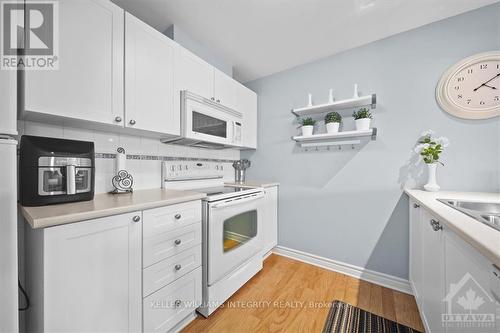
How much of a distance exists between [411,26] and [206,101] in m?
1.94

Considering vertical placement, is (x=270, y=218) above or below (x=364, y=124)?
below

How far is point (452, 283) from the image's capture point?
31.8 inches

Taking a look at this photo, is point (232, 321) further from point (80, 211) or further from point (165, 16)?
point (165, 16)

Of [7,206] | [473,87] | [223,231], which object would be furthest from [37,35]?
[473,87]

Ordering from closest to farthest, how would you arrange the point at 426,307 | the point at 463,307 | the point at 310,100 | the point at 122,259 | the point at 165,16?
the point at 463,307, the point at 122,259, the point at 426,307, the point at 165,16, the point at 310,100

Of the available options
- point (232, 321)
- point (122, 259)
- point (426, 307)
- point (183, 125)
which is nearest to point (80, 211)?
point (122, 259)

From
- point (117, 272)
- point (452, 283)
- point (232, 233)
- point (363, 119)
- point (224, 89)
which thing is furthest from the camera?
point (224, 89)

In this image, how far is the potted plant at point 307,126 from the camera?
2.11m

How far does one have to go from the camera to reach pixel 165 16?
1583mm

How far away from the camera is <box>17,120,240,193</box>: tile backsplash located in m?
1.21

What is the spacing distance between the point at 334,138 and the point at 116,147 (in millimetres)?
2048

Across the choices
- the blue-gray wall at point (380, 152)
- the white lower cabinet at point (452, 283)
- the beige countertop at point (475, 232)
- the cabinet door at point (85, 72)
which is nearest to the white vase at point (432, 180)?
the blue-gray wall at point (380, 152)

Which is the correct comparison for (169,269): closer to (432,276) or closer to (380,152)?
(432,276)

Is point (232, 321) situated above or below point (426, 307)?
below
